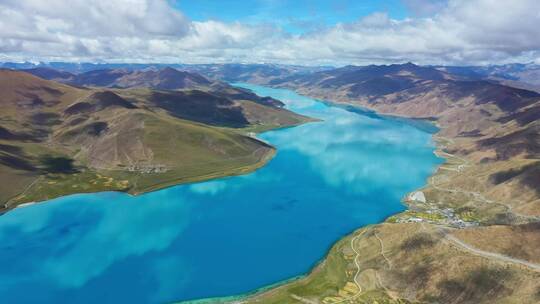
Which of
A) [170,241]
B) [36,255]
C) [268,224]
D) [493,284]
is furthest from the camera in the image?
[268,224]

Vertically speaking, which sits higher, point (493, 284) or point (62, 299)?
point (493, 284)

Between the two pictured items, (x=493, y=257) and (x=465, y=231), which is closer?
(x=493, y=257)

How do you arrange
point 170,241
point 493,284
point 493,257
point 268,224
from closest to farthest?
1. point 493,284
2. point 493,257
3. point 170,241
4. point 268,224

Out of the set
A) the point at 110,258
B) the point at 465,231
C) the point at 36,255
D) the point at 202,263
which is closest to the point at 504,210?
the point at 465,231

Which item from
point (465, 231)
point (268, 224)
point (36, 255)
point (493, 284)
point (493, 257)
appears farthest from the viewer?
point (268, 224)

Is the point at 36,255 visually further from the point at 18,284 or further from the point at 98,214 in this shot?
the point at 98,214

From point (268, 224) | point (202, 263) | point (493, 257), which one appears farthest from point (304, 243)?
point (493, 257)

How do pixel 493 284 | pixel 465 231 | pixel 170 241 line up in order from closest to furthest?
pixel 493 284
pixel 465 231
pixel 170 241

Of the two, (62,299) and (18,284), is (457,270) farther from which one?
(18,284)

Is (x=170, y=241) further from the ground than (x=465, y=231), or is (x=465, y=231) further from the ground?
(x=465, y=231)
